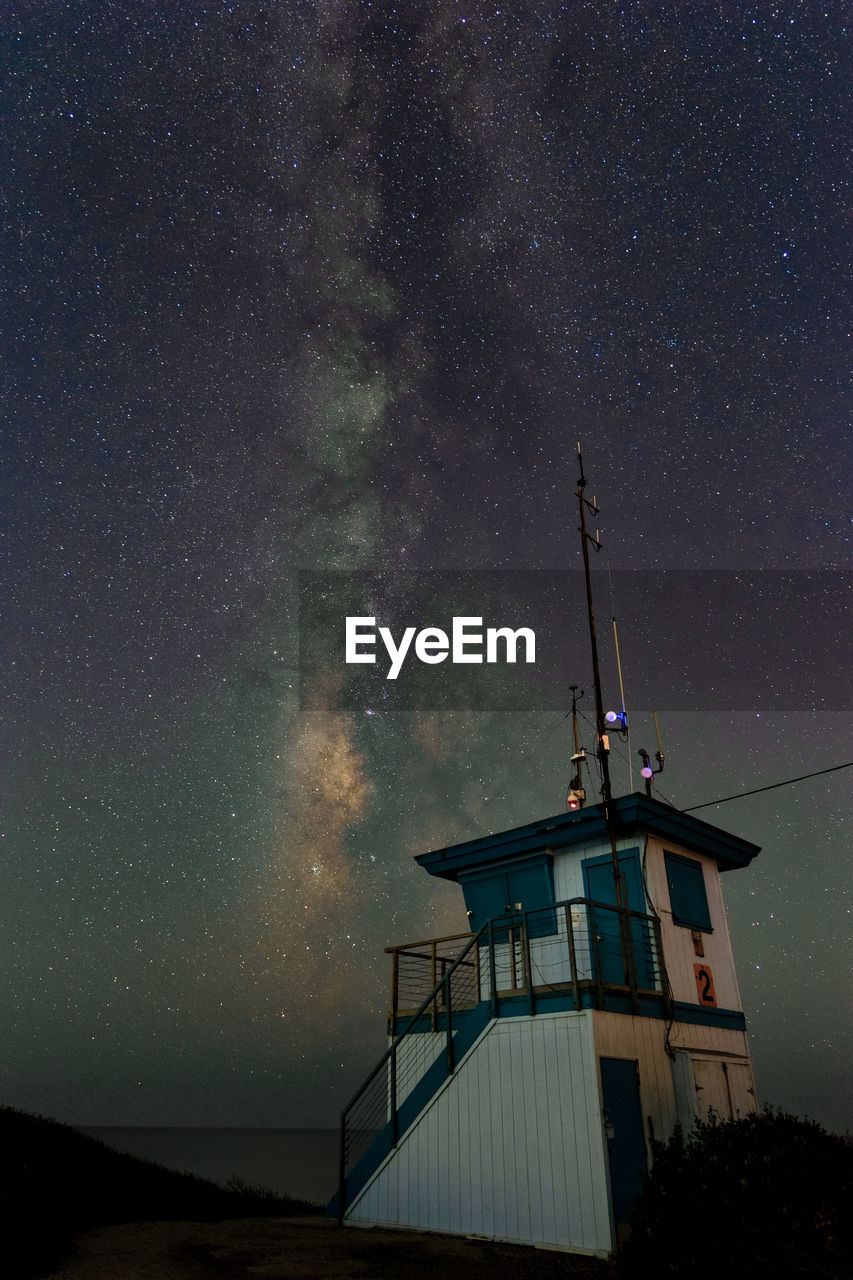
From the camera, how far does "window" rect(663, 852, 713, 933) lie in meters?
15.9

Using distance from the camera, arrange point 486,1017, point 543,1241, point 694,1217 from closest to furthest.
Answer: point 694,1217 < point 543,1241 < point 486,1017

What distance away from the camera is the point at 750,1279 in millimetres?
7512

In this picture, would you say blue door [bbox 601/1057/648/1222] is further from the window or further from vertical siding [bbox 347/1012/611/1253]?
the window

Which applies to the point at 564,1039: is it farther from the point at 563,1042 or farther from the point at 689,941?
the point at 689,941

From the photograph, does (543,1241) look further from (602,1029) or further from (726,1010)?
(726,1010)

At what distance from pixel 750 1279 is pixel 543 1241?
5.29 metres

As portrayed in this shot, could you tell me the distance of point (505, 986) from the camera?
53.6ft

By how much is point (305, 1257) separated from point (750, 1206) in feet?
22.0

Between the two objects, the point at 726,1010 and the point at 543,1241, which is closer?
the point at 543,1241

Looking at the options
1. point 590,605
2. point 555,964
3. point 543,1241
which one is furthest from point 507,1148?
point 590,605

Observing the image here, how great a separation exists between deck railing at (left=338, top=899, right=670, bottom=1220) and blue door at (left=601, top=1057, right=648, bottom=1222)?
940mm

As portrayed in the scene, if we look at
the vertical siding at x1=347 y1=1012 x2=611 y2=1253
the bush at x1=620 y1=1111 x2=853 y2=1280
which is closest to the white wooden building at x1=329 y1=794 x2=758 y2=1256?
the vertical siding at x1=347 y1=1012 x2=611 y2=1253

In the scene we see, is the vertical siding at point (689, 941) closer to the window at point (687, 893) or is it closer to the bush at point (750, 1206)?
the window at point (687, 893)

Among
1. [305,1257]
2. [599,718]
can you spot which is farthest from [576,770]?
[305,1257]
